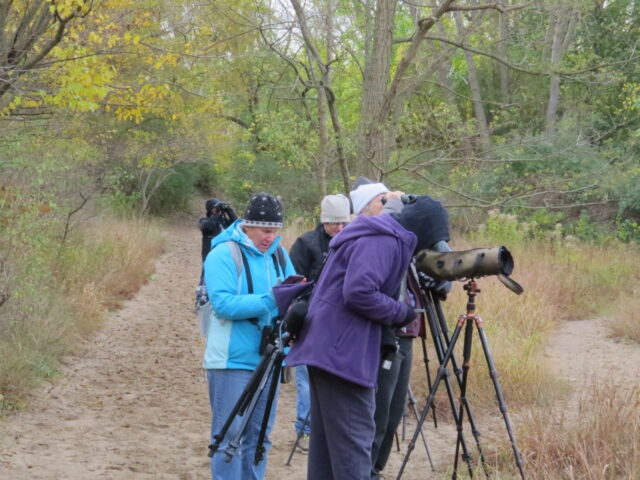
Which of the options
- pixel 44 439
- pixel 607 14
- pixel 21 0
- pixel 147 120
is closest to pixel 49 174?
pixel 21 0

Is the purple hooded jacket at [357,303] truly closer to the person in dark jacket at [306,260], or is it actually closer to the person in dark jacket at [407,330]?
the person in dark jacket at [407,330]

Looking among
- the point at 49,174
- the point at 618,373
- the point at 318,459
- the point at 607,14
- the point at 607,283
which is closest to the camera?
the point at 318,459

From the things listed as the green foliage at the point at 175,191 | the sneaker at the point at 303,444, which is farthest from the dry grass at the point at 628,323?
the green foliage at the point at 175,191

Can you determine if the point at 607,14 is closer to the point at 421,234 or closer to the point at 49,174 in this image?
the point at 49,174

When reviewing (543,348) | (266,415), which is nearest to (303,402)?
(266,415)

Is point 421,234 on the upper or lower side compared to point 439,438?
upper

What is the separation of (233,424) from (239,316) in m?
0.63

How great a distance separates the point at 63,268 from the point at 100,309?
1.01 metres

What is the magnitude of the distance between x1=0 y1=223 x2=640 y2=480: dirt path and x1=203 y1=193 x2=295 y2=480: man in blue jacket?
53.5 inches

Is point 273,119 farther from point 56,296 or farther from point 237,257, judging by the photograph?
point 237,257

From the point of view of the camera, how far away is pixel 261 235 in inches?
165

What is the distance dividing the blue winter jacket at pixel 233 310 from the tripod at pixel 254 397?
0.13 m

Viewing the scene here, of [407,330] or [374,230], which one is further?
[407,330]

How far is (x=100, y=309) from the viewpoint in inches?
431
